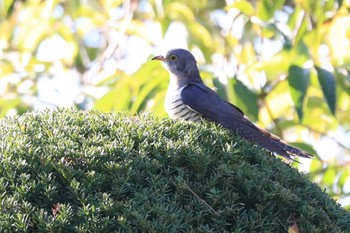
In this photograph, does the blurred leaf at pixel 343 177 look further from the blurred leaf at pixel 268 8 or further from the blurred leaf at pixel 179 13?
the blurred leaf at pixel 179 13

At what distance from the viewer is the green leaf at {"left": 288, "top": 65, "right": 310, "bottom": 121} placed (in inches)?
208

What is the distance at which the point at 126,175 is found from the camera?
3.22 m

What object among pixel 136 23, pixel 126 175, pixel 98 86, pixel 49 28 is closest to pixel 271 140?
pixel 126 175

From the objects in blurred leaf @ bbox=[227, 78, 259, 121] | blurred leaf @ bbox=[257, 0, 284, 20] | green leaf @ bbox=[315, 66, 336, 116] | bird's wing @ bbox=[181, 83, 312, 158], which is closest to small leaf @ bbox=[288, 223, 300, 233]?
bird's wing @ bbox=[181, 83, 312, 158]

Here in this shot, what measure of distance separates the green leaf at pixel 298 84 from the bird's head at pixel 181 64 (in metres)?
0.67

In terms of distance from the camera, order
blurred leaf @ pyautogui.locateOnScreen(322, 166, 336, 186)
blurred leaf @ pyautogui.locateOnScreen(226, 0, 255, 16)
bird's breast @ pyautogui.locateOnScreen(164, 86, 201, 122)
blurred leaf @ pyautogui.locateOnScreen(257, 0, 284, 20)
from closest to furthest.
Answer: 1. bird's breast @ pyautogui.locateOnScreen(164, 86, 201, 122)
2. blurred leaf @ pyautogui.locateOnScreen(226, 0, 255, 16)
3. blurred leaf @ pyautogui.locateOnScreen(257, 0, 284, 20)
4. blurred leaf @ pyautogui.locateOnScreen(322, 166, 336, 186)

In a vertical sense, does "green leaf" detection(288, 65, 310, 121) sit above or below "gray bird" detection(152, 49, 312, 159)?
below

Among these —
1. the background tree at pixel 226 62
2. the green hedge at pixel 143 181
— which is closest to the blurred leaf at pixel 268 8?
the background tree at pixel 226 62

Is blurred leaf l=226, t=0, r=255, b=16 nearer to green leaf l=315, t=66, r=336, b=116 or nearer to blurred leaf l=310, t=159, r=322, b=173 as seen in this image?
green leaf l=315, t=66, r=336, b=116

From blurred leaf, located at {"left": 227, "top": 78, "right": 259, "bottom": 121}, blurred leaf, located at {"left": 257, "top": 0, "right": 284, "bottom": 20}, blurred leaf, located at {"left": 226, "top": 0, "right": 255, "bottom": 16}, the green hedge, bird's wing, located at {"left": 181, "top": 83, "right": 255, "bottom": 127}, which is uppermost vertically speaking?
the green hedge

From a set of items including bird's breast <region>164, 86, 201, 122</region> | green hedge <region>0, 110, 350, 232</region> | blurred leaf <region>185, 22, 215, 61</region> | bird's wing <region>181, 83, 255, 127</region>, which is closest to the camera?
green hedge <region>0, 110, 350, 232</region>

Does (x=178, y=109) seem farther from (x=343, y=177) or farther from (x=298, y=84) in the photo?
(x=343, y=177)

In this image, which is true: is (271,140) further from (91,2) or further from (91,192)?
(91,2)

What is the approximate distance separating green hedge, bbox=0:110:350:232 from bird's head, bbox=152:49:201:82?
1819 millimetres
